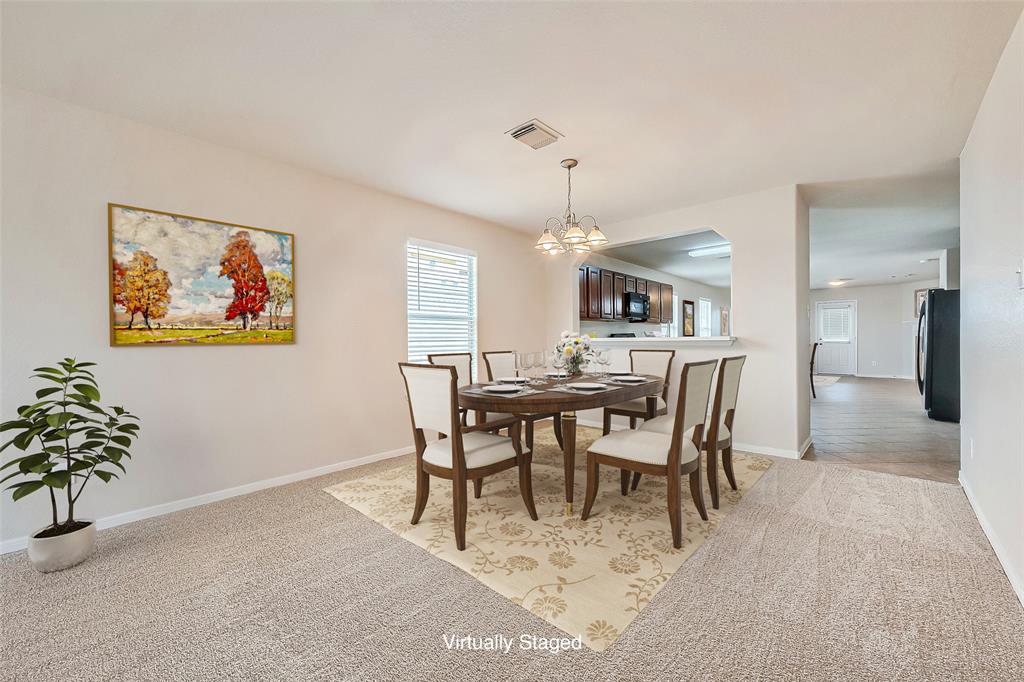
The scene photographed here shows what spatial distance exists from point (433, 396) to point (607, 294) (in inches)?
184

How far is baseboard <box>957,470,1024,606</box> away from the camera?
173 cm

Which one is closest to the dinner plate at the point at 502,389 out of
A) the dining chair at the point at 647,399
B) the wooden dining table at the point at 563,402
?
the wooden dining table at the point at 563,402

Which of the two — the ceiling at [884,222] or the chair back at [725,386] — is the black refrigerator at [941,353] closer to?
the ceiling at [884,222]

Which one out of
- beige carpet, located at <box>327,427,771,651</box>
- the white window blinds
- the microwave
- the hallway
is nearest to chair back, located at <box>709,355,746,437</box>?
beige carpet, located at <box>327,427,771,651</box>

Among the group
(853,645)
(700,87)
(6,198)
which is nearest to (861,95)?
(700,87)

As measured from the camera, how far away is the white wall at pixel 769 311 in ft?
12.4

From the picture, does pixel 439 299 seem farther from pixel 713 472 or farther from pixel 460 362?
pixel 713 472

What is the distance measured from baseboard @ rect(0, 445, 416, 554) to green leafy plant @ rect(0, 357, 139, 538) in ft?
0.87

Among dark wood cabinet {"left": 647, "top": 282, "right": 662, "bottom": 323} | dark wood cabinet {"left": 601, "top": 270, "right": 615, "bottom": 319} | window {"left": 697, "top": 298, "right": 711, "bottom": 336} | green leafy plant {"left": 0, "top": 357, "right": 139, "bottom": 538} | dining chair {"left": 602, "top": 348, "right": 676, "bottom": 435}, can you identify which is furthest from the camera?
window {"left": 697, "top": 298, "right": 711, "bottom": 336}

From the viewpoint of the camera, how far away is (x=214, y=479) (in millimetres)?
2906

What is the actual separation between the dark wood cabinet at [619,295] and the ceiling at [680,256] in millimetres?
346

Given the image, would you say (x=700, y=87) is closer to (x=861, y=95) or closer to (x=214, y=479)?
(x=861, y=95)

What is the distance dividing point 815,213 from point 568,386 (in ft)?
12.7

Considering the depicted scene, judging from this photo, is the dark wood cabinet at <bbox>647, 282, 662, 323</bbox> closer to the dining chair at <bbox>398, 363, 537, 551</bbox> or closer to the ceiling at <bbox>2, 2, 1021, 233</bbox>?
the ceiling at <bbox>2, 2, 1021, 233</bbox>
